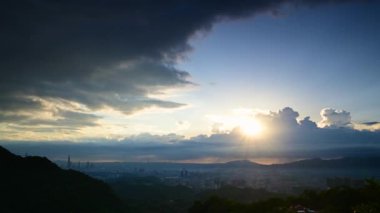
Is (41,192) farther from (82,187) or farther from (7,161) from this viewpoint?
(7,161)

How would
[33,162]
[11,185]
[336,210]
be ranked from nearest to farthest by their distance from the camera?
[336,210] < [11,185] < [33,162]

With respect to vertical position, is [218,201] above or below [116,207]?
above

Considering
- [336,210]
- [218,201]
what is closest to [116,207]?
[218,201]

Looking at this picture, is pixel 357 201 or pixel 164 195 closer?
pixel 357 201

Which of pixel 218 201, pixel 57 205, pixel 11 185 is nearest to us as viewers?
pixel 218 201

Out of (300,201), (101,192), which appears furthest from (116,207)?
(300,201)

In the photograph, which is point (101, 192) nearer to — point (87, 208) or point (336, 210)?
point (87, 208)
